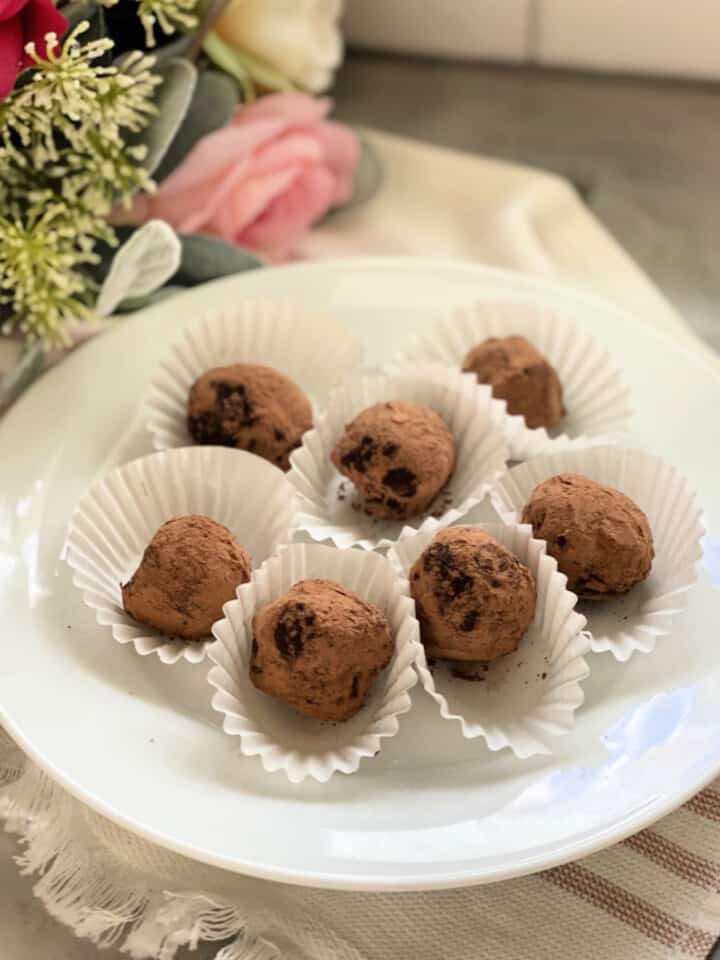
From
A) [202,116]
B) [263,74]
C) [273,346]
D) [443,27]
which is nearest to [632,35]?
[443,27]

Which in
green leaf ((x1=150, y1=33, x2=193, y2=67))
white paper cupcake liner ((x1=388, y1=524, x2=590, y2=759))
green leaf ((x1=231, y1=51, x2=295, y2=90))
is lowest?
white paper cupcake liner ((x1=388, y1=524, x2=590, y2=759))

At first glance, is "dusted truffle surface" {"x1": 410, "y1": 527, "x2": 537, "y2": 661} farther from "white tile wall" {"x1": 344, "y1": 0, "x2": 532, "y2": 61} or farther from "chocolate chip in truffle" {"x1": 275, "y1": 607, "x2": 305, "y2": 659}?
"white tile wall" {"x1": 344, "y1": 0, "x2": 532, "y2": 61}

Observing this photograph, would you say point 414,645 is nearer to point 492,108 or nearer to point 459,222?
point 459,222

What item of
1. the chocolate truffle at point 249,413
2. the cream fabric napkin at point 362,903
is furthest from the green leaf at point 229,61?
the cream fabric napkin at point 362,903

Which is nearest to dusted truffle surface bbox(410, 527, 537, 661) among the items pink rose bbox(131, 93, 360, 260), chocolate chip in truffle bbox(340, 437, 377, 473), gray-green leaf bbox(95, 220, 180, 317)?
chocolate chip in truffle bbox(340, 437, 377, 473)

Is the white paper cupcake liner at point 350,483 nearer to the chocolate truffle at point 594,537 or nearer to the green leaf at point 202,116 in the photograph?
the chocolate truffle at point 594,537

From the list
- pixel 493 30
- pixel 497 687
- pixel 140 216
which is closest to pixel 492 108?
pixel 493 30
